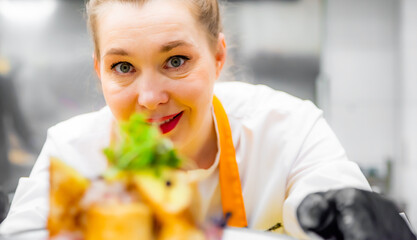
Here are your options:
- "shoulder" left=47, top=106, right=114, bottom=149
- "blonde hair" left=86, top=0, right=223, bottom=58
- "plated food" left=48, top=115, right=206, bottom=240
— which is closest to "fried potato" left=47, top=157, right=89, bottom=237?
"plated food" left=48, top=115, right=206, bottom=240

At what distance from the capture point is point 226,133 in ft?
3.40

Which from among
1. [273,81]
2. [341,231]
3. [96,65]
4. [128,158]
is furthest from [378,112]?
[128,158]

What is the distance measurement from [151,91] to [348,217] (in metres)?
0.39

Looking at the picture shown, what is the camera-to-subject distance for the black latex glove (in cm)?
47

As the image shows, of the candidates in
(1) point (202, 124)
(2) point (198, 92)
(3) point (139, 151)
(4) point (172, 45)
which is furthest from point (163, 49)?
(3) point (139, 151)

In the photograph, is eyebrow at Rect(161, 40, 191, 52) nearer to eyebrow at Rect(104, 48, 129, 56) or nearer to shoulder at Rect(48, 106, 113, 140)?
eyebrow at Rect(104, 48, 129, 56)

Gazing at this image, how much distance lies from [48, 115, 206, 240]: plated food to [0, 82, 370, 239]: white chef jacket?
54 cm

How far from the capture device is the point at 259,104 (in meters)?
1.11

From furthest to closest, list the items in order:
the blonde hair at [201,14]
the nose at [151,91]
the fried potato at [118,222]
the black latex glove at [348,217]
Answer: the blonde hair at [201,14], the nose at [151,91], the black latex glove at [348,217], the fried potato at [118,222]

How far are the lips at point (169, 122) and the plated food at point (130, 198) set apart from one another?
390 mm

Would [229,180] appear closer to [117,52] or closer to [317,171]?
[317,171]

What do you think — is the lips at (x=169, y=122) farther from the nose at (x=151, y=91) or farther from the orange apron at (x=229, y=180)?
the orange apron at (x=229, y=180)

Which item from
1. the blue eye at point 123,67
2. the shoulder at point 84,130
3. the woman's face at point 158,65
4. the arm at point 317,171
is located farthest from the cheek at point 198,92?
the shoulder at point 84,130

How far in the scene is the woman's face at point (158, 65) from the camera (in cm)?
69
